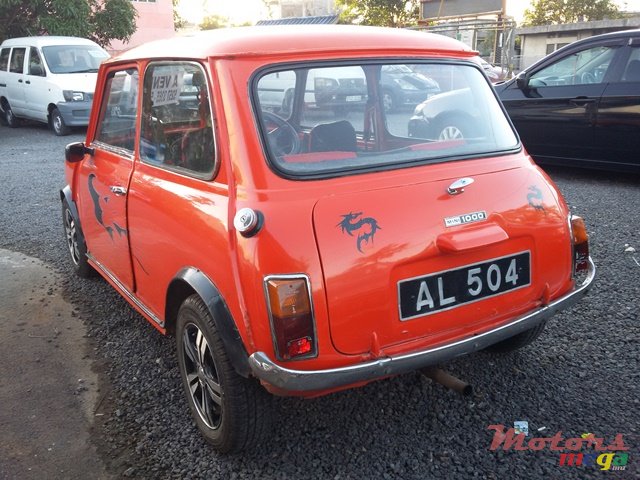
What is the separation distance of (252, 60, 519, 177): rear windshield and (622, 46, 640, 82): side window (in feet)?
15.0

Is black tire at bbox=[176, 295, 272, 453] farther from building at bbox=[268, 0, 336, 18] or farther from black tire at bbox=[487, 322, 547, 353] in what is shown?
building at bbox=[268, 0, 336, 18]

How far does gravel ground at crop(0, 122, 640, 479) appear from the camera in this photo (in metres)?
2.62

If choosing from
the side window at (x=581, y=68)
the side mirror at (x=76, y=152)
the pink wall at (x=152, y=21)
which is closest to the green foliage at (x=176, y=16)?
the pink wall at (x=152, y=21)

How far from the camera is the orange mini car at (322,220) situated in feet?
7.51

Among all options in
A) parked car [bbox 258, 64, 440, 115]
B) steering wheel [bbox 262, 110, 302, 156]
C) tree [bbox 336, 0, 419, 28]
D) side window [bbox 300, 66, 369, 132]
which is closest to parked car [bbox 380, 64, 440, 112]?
parked car [bbox 258, 64, 440, 115]

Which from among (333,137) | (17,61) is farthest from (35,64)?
(333,137)

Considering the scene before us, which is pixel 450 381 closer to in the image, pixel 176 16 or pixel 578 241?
pixel 578 241

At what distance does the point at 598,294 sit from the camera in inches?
164

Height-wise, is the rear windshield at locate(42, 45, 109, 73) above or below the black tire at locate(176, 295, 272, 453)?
above

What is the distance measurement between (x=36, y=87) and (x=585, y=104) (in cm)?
1171

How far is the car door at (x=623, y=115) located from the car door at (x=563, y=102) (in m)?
0.11

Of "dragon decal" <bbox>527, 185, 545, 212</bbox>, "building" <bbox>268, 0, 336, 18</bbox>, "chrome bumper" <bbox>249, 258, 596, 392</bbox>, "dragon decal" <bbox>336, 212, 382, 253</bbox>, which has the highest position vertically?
"building" <bbox>268, 0, 336, 18</bbox>

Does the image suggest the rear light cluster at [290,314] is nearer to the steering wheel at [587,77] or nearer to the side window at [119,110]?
the side window at [119,110]

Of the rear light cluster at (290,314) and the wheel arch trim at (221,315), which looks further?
the wheel arch trim at (221,315)
